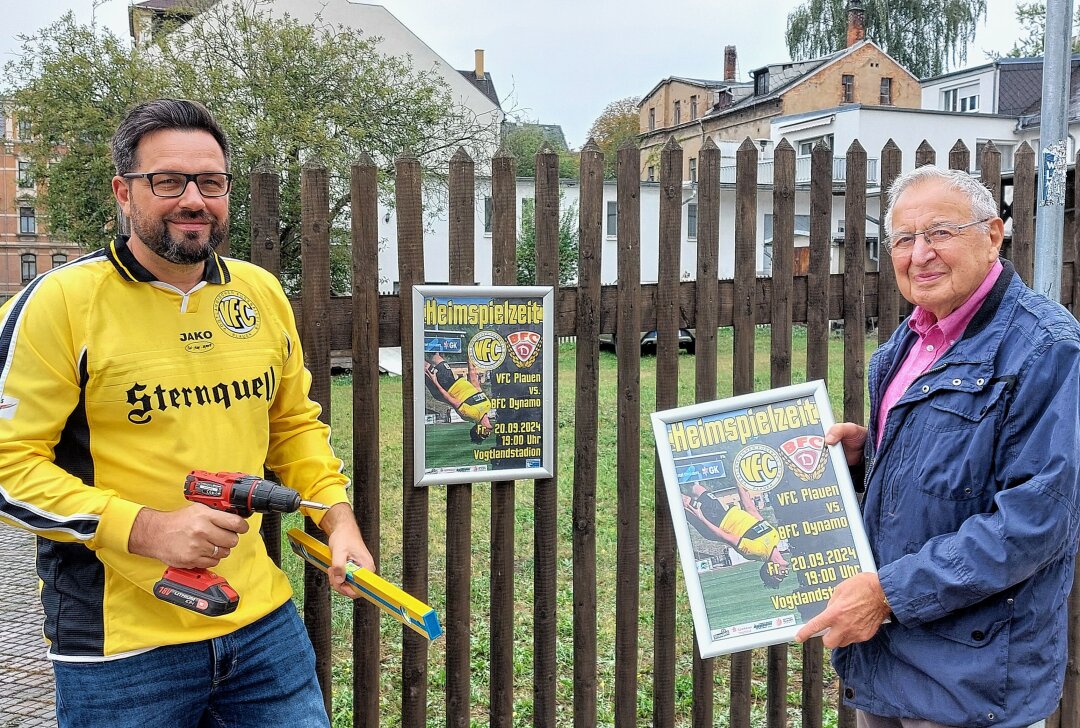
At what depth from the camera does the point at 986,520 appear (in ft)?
6.93

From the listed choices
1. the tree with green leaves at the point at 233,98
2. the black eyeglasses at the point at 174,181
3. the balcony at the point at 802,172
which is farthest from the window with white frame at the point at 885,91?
the black eyeglasses at the point at 174,181

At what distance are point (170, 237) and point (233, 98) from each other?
22303mm

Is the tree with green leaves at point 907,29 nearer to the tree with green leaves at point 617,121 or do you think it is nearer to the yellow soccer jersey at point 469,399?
the tree with green leaves at point 617,121

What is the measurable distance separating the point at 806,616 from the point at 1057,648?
620mm

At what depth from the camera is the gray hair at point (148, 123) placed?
83.8 inches

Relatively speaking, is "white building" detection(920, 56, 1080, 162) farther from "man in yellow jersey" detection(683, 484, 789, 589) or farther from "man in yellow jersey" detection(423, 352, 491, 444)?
"man in yellow jersey" detection(683, 484, 789, 589)

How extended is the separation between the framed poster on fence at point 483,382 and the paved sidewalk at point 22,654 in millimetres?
3068

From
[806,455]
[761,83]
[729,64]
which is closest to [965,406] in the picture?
[806,455]

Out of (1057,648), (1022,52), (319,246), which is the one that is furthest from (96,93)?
(1022,52)

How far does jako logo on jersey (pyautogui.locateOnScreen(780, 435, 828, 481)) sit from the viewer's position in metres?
2.65

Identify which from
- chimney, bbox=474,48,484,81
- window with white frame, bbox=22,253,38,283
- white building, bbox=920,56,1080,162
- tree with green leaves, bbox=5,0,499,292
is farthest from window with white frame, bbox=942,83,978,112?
window with white frame, bbox=22,253,38,283

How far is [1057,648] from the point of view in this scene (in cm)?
228

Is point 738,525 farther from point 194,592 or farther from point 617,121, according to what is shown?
point 617,121

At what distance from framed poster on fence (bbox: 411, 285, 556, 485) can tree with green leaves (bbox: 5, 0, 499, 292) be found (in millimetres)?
18696
